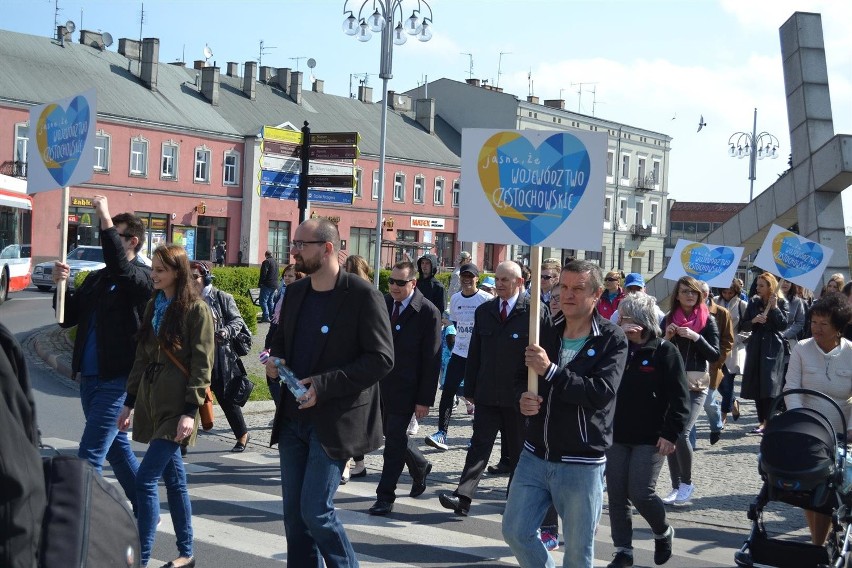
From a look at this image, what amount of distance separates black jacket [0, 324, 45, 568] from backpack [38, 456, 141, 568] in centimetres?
8

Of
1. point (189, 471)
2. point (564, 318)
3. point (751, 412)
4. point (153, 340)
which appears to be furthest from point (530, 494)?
point (751, 412)

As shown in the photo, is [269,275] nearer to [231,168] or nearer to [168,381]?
[168,381]

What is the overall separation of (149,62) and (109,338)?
53.3 meters

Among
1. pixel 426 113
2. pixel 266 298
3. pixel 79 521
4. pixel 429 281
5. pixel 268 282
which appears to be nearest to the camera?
pixel 79 521

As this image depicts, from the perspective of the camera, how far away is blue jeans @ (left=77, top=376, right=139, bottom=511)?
6363 mm

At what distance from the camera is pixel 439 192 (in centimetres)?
7156

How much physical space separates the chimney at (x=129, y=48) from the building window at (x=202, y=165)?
6.96 meters

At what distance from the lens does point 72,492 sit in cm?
256

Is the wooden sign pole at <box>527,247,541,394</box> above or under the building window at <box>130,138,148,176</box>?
under

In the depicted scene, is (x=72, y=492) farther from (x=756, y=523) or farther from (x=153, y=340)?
(x=756, y=523)

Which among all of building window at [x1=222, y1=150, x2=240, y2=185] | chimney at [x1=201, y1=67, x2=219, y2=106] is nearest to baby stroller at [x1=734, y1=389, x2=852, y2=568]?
building window at [x1=222, y1=150, x2=240, y2=185]

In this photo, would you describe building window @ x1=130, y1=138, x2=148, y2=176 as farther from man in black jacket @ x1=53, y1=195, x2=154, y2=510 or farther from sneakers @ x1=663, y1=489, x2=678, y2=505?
man in black jacket @ x1=53, y1=195, x2=154, y2=510

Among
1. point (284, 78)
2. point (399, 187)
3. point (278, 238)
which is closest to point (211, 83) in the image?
point (284, 78)

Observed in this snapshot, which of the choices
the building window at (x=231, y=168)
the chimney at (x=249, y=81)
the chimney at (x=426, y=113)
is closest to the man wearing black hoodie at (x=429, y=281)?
the building window at (x=231, y=168)
